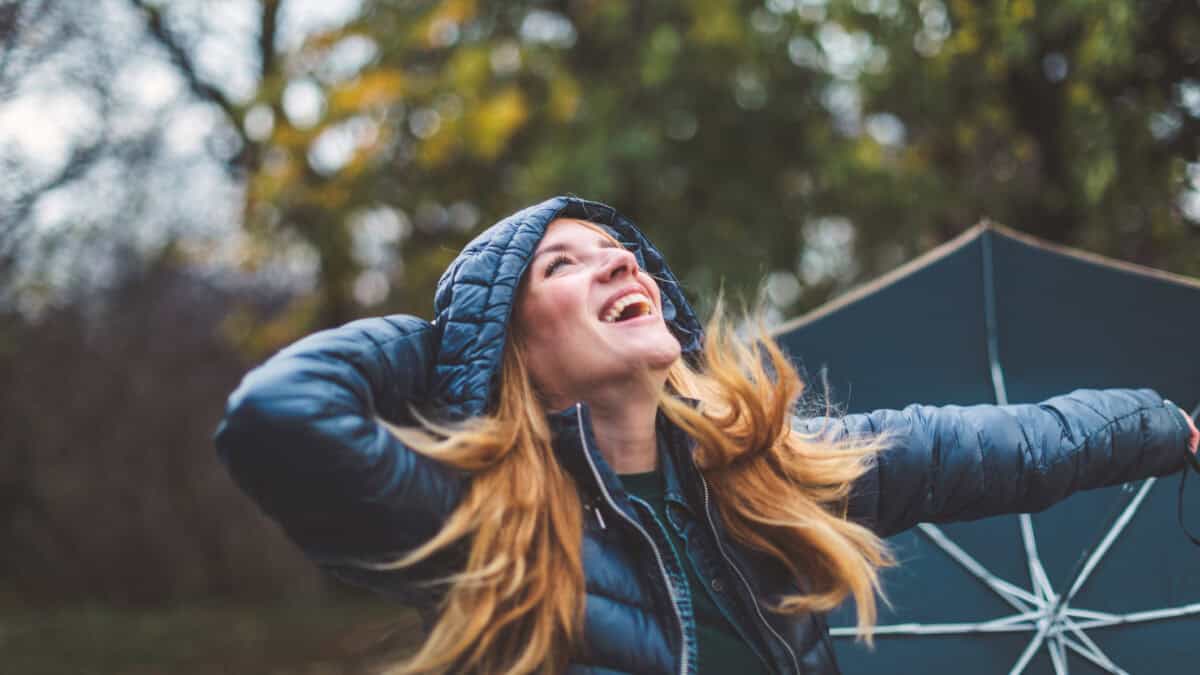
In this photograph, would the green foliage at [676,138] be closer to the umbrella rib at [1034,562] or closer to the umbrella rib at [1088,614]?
the umbrella rib at [1034,562]

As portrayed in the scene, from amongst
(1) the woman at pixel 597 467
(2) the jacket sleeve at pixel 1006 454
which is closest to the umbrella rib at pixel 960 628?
(1) the woman at pixel 597 467

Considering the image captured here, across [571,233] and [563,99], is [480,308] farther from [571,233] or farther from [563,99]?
[563,99]

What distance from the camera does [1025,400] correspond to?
2.73 m

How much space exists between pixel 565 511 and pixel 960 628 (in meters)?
1.17

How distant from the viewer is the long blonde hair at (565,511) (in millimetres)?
1930

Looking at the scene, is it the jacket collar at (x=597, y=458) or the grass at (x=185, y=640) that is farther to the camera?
the grass at (x=185, y=640)

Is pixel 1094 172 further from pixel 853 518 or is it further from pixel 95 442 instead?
pixel 95 442

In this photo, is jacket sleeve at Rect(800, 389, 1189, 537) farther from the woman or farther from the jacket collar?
the jacket collar

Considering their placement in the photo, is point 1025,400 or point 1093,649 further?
point 1025,400

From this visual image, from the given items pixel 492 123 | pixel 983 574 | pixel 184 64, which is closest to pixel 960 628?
pixel 983 574

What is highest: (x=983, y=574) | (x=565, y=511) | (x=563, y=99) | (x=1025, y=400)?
(x=563, y=99)

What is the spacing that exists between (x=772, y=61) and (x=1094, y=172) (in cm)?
401

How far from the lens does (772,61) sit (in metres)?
8.32

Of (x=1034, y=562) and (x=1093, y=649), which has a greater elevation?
(x=1034, y=562)
